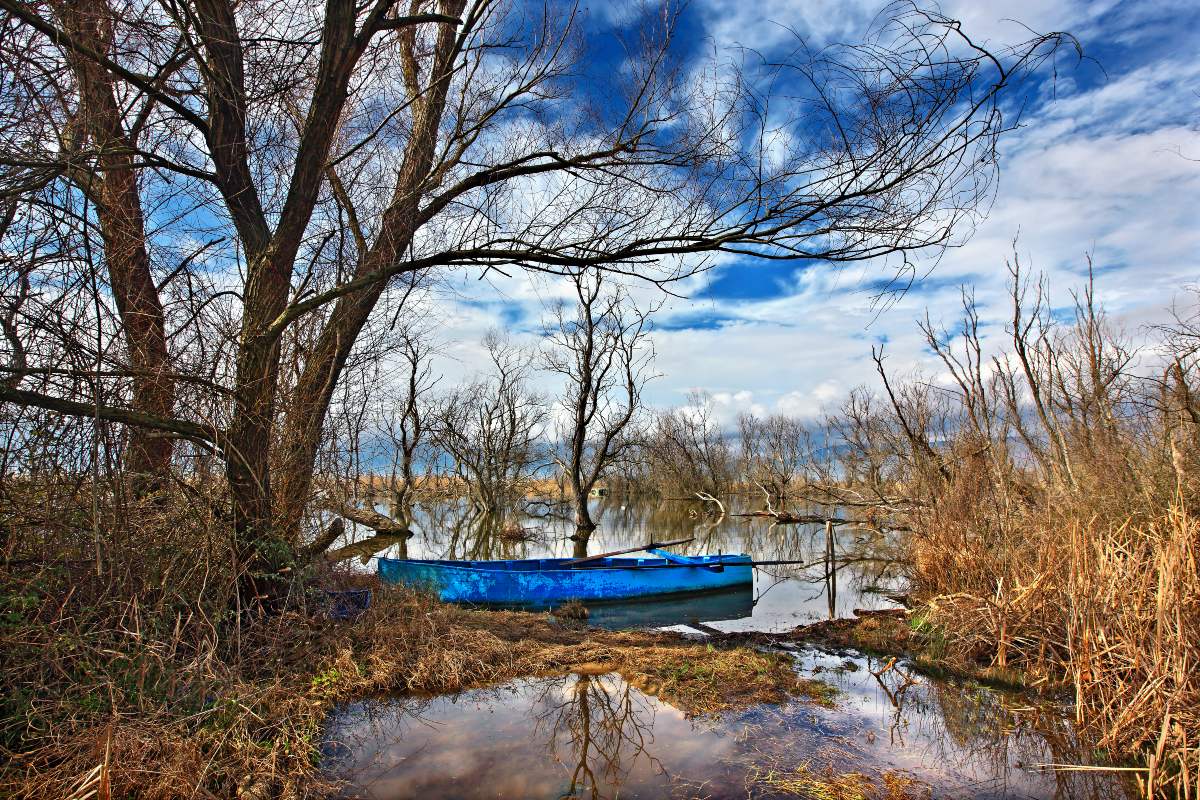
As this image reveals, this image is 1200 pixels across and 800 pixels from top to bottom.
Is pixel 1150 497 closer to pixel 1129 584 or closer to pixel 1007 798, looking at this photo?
pixel 1129 584

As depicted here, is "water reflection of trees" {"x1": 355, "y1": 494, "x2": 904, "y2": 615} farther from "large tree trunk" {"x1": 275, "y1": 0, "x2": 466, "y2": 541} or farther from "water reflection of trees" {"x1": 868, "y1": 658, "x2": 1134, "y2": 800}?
"large tree trunk" {"x1": 275, "y1": 0, "x2": 466, "y2": 541}

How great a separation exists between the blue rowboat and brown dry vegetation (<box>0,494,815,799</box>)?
3.87 metres

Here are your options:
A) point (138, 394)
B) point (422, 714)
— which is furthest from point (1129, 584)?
point (138, 394)

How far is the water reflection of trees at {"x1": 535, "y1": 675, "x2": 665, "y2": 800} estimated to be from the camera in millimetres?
4492

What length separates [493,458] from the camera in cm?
2719

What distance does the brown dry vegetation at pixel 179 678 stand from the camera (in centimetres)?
373

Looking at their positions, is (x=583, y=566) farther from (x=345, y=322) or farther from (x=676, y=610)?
(x=345, y=322)

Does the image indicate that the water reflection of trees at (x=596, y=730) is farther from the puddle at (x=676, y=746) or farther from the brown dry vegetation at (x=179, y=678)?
the brown dry vegetation at (x=179, y=678)

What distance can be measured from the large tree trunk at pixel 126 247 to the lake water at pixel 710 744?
2556 mm

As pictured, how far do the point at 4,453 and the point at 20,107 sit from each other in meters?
2.08

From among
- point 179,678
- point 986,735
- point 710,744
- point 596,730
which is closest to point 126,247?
point 179,678

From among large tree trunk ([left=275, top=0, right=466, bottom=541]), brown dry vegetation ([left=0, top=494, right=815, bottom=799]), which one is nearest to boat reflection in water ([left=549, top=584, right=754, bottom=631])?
brown dry vegetation ([left=0, top=494, right=815, bottom=799])

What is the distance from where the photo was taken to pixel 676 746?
4.97 metres

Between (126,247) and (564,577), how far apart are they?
340 inches
